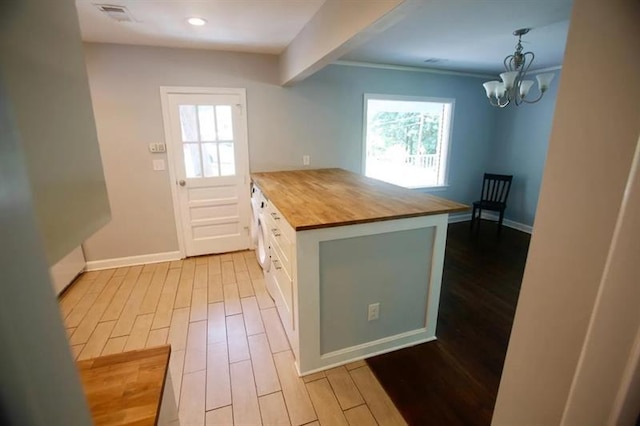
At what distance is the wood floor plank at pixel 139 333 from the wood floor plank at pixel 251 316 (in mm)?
740

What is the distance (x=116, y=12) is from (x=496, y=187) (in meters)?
5.15

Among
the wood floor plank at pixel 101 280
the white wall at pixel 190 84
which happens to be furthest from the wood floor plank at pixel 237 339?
the white wall at pixel 190 84

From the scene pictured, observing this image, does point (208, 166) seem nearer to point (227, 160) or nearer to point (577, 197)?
point (227, 160)

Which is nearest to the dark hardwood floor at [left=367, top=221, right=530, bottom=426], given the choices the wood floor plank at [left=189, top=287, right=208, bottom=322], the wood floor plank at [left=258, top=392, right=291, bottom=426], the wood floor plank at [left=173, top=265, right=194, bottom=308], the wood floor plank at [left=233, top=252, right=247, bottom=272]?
the wood floor plank at [left=258, top=392, right=291, bottom=426]

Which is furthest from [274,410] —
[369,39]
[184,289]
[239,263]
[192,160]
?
[192,160]

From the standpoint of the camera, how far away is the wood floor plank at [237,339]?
2.01 m

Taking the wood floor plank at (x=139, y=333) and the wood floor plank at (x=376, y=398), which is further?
the wood floor plank at (x=139, y=333)

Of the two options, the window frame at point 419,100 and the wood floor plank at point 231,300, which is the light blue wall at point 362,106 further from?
the wood floor plank at point 231,300

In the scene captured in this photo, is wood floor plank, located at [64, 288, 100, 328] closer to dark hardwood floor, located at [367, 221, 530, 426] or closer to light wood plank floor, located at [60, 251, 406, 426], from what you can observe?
light wood plank floor, located at [60, 251, 406, 426]

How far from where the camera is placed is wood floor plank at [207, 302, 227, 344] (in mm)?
2188

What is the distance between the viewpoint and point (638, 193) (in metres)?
0.37

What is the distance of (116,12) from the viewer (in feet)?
7.09

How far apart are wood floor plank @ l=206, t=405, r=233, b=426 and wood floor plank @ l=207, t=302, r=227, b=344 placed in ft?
1.95

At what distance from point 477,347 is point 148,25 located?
3.64m
